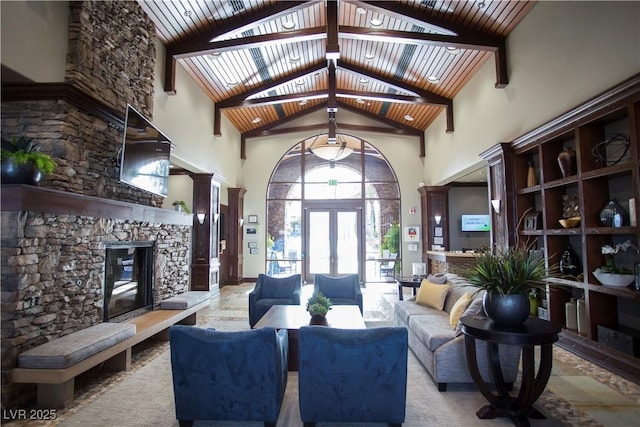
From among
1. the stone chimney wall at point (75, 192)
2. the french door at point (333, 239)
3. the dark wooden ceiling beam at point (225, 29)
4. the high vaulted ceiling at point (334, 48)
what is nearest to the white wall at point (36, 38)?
the stone chimney wall at point (75, 192)

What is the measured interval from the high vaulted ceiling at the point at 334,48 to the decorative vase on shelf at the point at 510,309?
4.42m

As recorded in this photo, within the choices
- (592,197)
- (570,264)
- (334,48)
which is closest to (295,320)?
(570,264)

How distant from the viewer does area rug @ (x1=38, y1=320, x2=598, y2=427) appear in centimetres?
258

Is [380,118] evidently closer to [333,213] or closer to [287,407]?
[333,213]

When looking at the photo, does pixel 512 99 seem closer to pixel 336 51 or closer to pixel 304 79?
pixel 336 51

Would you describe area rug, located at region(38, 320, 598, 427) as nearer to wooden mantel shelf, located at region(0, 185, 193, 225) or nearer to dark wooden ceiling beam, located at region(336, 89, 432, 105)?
wooden mantel shelf, located at region(0, 185, 193, 225)

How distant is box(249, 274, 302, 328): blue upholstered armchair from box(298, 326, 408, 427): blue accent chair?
283 centimetres

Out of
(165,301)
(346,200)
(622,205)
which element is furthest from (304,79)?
(622,205)

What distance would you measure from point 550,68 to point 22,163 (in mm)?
5917

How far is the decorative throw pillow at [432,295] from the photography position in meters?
4.54

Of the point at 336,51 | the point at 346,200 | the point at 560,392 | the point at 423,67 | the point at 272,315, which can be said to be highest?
the point at 423,67

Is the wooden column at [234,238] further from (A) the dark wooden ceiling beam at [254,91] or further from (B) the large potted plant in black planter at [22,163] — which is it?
(B) the large potted plant in black planter at [22,163]

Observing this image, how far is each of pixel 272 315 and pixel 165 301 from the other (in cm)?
184

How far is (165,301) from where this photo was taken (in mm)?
4992
